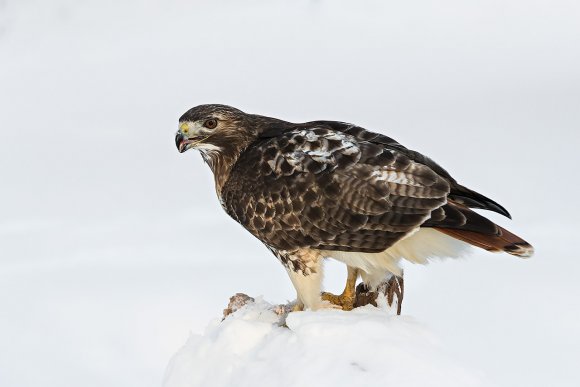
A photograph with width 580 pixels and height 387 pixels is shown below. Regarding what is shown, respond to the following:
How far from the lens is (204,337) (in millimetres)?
13164

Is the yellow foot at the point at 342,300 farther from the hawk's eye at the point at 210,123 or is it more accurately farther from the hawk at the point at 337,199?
the hawk's eye at the point at 210,123

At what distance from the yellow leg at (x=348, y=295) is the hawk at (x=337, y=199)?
0.20 meters

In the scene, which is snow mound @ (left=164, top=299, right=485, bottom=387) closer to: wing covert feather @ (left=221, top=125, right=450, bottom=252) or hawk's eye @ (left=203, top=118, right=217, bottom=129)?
wing covert feather @ (left=221, top=125, right=450, bottom=252)

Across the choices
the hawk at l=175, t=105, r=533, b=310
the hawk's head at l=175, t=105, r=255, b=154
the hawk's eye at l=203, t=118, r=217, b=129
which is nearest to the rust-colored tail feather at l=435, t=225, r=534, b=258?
the hawk at l=175, t=105, r=533, b=310

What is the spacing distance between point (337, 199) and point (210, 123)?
2.04 metres

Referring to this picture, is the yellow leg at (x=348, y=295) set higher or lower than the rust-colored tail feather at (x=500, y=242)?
lower

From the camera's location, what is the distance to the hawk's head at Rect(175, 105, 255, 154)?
515 inches

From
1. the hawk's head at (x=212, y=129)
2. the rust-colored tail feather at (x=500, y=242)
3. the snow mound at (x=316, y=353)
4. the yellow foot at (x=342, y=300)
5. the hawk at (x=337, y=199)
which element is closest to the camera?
the snow mound at (x=316, y=353)

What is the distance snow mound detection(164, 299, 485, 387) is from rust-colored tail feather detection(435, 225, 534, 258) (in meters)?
1.20

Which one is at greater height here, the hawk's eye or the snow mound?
the hawk's eye

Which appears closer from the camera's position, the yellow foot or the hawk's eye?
the hawk's eye

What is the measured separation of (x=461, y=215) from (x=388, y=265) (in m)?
1.26

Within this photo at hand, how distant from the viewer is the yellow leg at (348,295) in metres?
13.5

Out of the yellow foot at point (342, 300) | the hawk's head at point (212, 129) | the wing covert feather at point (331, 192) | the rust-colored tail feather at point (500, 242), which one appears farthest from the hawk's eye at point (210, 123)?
the rust-colored tail feather at point (500, 242)
